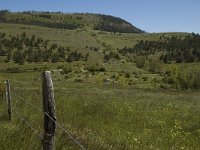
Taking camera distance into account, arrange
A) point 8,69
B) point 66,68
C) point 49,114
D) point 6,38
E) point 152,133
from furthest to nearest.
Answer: point 6,38 < point 8,69 < point 66,68 < point 152,133 < point 49,114

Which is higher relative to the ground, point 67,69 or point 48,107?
point 48,107

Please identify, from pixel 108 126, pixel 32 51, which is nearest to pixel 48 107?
pixel 108 126

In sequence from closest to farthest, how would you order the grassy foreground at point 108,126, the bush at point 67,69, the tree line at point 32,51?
1. the grassy foreground at point 108,126
2. the bush at point 67,69
3. the tree line at point 32,51

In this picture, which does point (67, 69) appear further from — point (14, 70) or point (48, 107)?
point (48, 107)

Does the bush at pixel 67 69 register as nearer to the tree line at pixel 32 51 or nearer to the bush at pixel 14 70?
the bush at pixel 14 70

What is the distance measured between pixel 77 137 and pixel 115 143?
1.18 meters

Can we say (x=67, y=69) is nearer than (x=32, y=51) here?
Yes

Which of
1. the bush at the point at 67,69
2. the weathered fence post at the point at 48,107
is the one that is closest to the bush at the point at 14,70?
the bush at the point at 67,69

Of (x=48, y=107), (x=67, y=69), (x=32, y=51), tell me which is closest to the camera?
(x=48, y=107)

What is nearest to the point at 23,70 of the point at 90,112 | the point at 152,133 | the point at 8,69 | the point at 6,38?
the point at 8,69

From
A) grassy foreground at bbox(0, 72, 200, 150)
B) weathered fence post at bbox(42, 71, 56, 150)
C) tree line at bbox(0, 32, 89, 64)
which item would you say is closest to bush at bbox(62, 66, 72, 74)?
tree line at bbox(0, 32, 89, 64)

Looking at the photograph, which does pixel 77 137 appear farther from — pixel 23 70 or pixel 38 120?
pixel 23 70

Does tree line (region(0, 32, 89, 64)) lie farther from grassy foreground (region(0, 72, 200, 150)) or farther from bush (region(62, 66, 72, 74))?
grassy foreground (region(0, 72, 200, 150))

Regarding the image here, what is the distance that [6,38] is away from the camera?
114312mm
